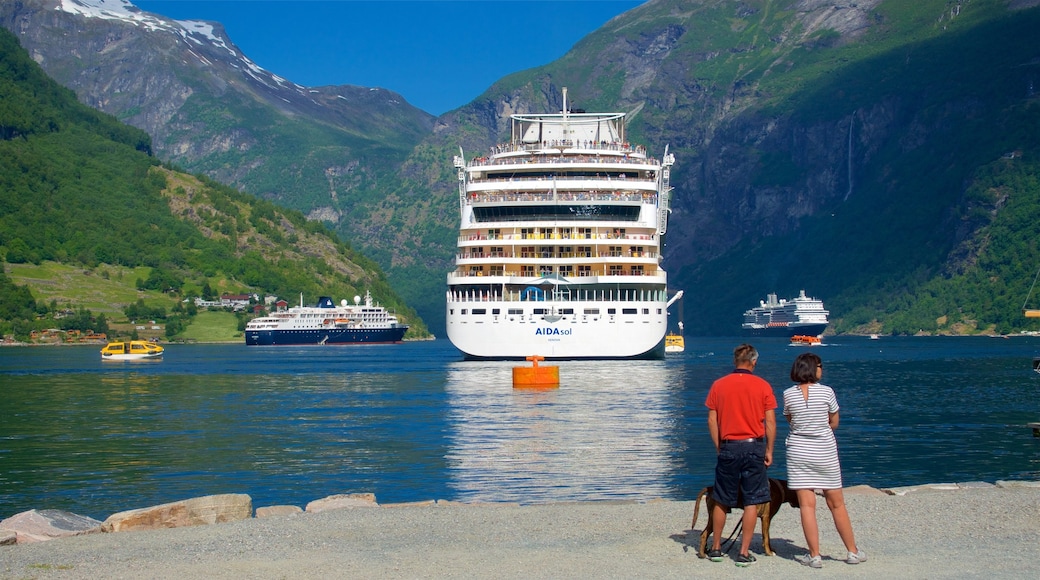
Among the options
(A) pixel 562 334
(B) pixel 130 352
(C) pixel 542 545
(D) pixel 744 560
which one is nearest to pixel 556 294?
(A) pixel 562 334

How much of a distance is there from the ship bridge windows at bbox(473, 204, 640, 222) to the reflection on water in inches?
934

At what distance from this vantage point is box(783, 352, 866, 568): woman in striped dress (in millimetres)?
22609

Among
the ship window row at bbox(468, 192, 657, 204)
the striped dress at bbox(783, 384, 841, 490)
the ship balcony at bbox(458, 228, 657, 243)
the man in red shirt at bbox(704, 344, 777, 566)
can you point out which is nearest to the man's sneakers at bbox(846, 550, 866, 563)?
the striped dress at bbox(783, 384, 841, 490)

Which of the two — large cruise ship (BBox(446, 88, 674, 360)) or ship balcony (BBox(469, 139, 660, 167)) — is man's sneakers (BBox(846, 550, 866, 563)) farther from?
ship balcony (BBox(469, 139, 660, 167))

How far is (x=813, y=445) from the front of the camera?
22828 millimetres

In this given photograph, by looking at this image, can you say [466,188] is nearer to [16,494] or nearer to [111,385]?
[111,385]

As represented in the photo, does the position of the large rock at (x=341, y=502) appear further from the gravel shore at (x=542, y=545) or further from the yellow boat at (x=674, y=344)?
the yellow boat at (x=674, y=344)

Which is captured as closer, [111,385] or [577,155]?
[111,385]

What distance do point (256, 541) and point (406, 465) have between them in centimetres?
1870

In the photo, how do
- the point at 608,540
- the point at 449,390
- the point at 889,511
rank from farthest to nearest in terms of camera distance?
the point at 449,390 < the point at 889,511 < the point at 608,540

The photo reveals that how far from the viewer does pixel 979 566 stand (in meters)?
21.9

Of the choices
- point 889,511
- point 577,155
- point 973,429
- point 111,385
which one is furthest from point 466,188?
point 889,511

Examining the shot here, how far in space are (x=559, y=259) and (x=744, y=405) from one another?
268 ft

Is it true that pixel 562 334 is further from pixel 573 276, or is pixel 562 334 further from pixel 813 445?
pixel 813 445
